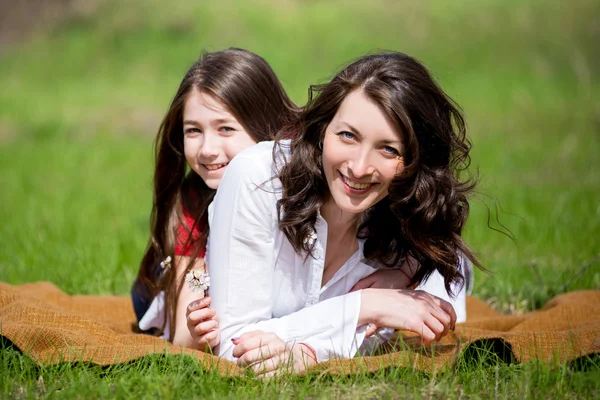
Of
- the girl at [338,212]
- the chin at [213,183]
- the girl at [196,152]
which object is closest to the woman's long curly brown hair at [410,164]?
the girl at [338,212]

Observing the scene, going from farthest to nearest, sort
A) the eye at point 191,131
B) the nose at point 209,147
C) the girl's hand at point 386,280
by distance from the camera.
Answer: the eye at point 191,131 < the nose at point 209,147 < the girl's hand at point 386,280

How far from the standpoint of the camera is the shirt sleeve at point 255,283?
306cm

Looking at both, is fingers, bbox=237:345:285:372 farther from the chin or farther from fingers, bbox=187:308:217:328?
the chin

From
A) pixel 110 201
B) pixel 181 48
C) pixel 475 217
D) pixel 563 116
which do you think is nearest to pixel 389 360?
pixel 475 217

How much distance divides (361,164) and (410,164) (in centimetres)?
19

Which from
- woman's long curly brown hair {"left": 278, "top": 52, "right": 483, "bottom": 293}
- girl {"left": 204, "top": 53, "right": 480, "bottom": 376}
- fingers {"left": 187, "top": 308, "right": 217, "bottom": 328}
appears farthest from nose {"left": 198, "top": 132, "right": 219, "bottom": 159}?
fingers {"left": 187, "top": 308, "right": 217, "bottom": 328}

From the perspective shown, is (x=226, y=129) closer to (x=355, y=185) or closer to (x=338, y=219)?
(x=338, y=219)

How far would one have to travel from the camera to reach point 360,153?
2.91m

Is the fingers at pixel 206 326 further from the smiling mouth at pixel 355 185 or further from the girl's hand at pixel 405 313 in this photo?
the smiling mouth at pixel 355 185

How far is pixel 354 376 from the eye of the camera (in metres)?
2.87

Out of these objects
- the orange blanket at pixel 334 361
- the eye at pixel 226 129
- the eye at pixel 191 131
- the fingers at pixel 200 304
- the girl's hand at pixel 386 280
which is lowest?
the orange blanket at pixel 334 361

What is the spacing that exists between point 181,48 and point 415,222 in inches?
484

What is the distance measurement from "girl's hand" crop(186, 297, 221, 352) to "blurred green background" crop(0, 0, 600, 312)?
A: 1133 millimetres

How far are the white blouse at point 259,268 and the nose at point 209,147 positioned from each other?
365 millimetres
